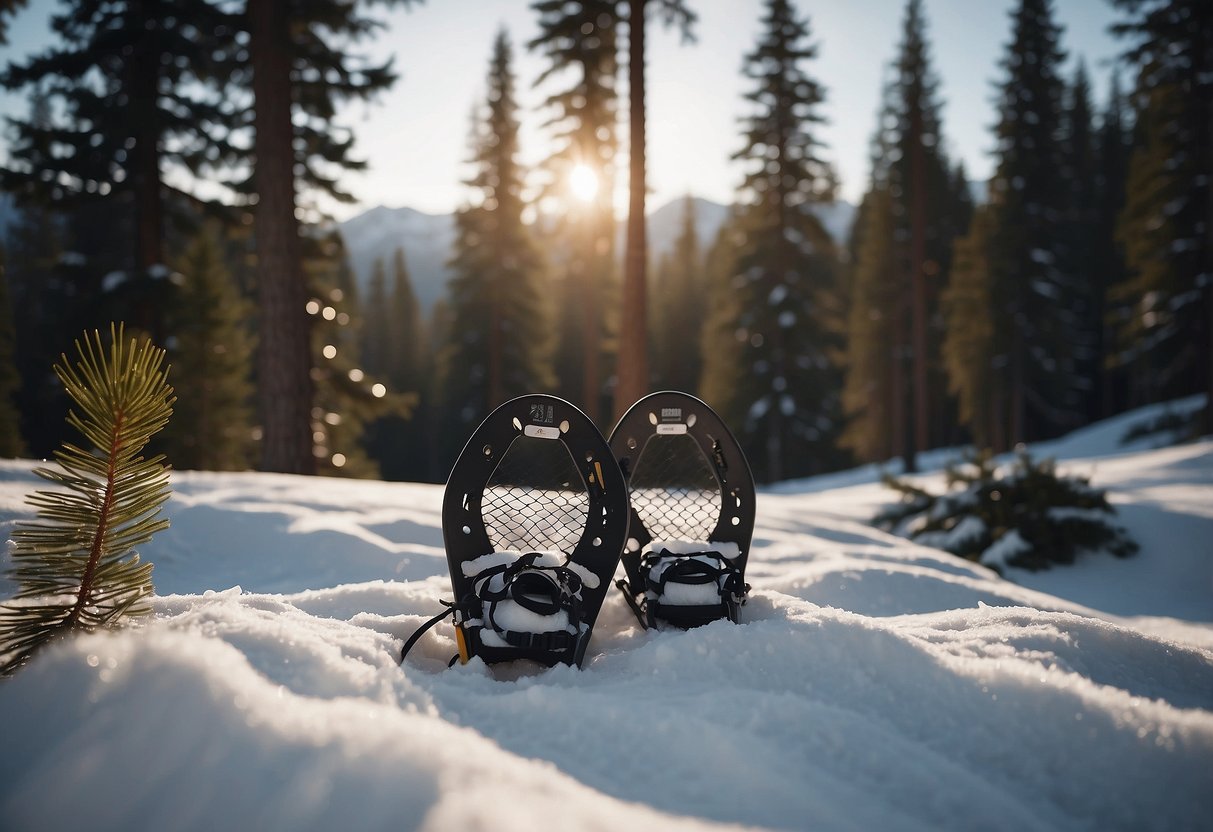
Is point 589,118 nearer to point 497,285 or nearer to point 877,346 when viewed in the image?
point 497,285

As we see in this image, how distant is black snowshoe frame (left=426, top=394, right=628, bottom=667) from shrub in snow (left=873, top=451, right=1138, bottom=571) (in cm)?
467

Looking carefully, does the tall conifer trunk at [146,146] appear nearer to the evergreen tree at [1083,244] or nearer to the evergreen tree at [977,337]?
the evergreen tree at [977,337]

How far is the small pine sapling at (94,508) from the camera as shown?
1.40 m

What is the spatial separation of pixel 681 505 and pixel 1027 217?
79.5 ft

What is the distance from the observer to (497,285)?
23.6m

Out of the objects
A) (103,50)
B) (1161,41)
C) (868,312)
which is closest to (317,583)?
(103,50)

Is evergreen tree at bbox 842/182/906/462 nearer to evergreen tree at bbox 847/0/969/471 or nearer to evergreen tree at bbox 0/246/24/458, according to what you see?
evergreen tree at bbox 847/0/969/471

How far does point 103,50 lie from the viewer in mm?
9836

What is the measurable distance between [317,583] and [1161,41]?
20.1 meters

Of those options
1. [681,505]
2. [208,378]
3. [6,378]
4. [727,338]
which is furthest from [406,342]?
[681,505]

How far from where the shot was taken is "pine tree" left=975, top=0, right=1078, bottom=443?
2083 cm

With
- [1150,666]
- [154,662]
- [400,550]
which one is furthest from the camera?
[400,550]

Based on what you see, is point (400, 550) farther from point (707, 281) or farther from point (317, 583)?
point (707, 281)

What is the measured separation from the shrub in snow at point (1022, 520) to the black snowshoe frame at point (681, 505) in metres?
3.91
